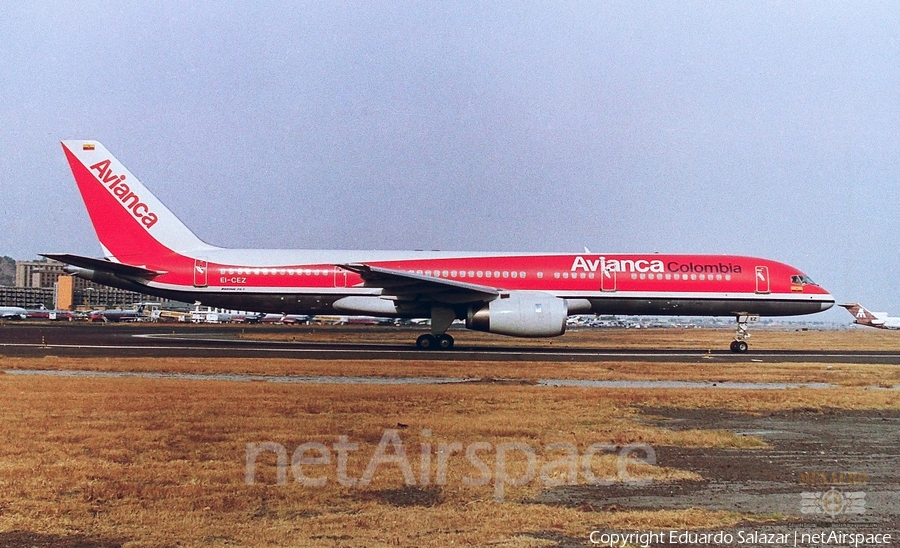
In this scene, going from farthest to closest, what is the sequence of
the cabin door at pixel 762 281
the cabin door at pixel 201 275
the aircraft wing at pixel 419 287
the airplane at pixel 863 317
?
the airplane at pixel 863 317, the cabin door at pixel 762 281, the cabin door at pixel 201 275, the aircraft wing at pixel 419 287

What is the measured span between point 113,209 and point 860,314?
215 ft

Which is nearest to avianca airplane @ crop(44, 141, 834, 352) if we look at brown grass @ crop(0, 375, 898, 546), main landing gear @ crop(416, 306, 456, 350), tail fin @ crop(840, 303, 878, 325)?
main landing gear @ crop(416, 306, 456, 350)

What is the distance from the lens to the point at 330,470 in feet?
23.0

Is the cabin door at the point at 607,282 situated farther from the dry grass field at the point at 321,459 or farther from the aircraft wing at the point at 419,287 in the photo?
the dry grass field at the point at 321,459

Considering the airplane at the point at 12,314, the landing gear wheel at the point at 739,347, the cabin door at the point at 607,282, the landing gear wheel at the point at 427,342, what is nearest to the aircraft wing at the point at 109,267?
the landing gear wheel at the point at 427,342

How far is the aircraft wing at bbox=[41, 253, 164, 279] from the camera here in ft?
78.4

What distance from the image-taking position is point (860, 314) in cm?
6812

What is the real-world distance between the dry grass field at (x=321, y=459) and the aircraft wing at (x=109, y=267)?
457 inches

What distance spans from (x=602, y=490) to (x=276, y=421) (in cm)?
454

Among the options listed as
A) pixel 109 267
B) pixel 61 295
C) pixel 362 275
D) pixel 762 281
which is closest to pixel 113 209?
pixel 109 267

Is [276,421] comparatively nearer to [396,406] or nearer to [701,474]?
[396,406]

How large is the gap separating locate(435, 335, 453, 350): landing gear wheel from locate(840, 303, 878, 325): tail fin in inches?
2207

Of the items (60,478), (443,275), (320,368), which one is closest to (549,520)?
(60,478)

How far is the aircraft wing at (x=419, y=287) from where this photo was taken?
2353 cm
